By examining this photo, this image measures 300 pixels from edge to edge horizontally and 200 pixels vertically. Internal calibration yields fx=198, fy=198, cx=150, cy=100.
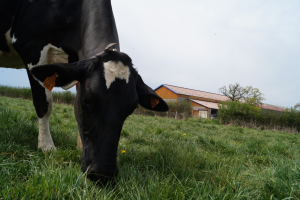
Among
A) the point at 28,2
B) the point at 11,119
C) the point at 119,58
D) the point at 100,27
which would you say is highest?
the point at 28,2

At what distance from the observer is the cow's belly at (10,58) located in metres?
3.40

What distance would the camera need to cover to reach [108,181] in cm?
171

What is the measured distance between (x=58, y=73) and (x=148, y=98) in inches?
42.7

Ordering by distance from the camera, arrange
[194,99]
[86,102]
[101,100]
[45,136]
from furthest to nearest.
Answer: [194,99], [45,136], [86,102], [101,100]

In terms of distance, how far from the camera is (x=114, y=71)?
1989 mm

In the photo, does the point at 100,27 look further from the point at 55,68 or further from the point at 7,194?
the point at 7,194

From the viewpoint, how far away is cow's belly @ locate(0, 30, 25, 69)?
340 centimetres

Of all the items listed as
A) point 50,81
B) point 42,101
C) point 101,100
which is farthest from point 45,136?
point 101,100

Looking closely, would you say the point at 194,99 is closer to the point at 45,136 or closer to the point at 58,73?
the point at 45,136

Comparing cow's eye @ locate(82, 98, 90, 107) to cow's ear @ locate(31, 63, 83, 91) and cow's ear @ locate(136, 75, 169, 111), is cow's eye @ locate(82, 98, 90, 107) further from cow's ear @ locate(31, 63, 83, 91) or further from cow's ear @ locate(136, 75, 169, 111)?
cow's ear @ locate(136, 75, 169, 111)

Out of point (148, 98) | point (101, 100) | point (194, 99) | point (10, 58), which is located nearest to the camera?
point (101, 100)

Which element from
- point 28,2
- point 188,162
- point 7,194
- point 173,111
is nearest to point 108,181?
point 7,194

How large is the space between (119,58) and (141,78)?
501 millimetres

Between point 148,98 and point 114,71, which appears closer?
point 114,71
